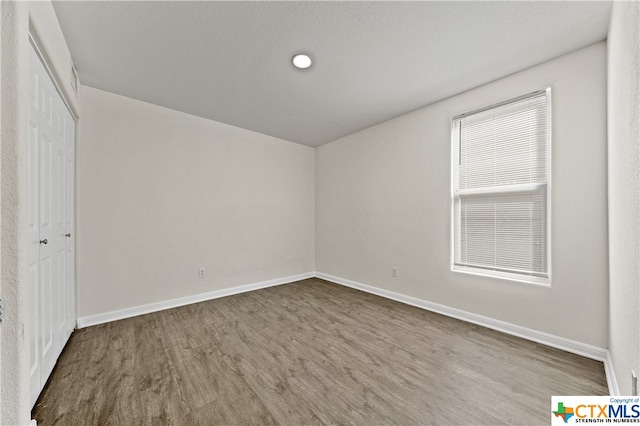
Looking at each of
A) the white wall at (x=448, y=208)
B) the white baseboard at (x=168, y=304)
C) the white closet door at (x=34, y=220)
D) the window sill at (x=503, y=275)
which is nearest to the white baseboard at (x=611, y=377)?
the white wall at (x=448, y=208)

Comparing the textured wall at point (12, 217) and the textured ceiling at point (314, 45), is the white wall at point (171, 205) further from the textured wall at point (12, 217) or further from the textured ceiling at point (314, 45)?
the textured wall at point (12, 217)

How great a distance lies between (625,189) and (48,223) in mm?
3628

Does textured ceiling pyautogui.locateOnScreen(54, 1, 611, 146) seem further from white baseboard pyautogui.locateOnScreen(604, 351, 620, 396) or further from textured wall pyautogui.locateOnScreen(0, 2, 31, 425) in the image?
white baseboard pyautogui.locateOnScreen(604, 351, 620, 396)

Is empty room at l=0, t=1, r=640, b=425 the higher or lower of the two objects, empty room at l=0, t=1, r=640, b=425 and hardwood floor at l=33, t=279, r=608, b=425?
the higher

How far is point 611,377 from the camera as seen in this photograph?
1.71 m

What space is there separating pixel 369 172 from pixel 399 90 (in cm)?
137

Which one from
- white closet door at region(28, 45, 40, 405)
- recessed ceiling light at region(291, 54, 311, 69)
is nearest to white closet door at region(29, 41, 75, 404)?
white closet door at region(28, 45, 40, 405)

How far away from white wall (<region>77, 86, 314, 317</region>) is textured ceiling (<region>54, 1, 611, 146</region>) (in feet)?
1.53

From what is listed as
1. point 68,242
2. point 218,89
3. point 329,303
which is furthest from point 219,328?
point 218,89

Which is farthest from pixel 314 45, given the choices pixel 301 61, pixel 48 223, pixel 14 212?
pixel 48 223

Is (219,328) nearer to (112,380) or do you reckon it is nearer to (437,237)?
(112,380)

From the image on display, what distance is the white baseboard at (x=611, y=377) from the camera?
1576mm

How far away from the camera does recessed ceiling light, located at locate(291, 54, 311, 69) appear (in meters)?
2.19

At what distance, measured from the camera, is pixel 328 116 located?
3.48m
